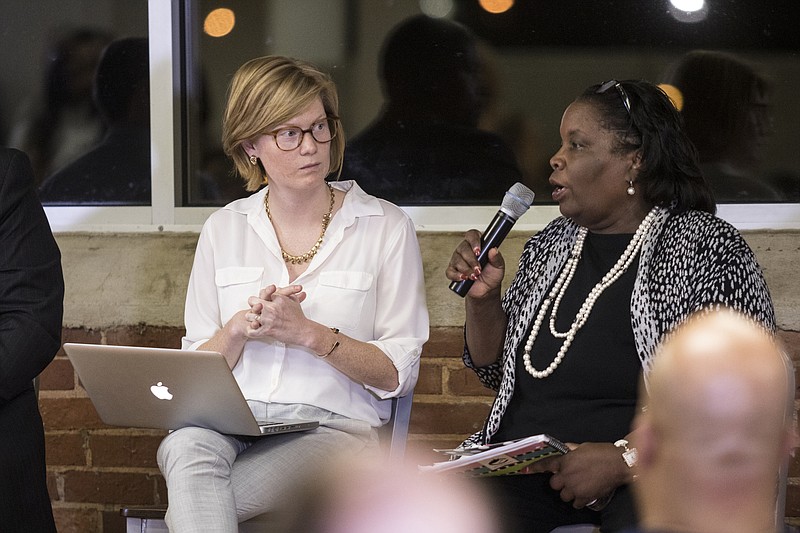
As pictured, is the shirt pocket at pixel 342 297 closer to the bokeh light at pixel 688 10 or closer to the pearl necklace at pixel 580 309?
the pearl necklace at pixel 580 309

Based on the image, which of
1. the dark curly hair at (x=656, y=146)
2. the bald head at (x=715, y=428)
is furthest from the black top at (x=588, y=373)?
the bald head at (x=715, y=428)

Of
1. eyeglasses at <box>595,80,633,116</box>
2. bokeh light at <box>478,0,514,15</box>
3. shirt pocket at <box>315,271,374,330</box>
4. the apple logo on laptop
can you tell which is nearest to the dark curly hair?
eyeglasses at <box>595,80,633,116</box>

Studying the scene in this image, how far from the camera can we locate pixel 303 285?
2.53 m

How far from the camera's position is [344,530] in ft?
5.84

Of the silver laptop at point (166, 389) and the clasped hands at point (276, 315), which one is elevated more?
the clasped hands at point (276, 315)

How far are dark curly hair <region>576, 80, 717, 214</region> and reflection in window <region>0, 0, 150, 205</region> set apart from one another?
1.69m

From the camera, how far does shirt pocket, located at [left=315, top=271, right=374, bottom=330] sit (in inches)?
98.3

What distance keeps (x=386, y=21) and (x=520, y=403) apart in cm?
146

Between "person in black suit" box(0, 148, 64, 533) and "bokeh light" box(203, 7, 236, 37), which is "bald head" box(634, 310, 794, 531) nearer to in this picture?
"person in black suit" box(0, 148, 64, 533)

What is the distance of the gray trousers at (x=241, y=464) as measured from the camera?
2098 mm

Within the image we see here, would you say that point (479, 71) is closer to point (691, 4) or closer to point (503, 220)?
point (691, 4)

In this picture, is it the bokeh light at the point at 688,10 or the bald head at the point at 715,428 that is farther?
the bokeh light at the point at 688,10

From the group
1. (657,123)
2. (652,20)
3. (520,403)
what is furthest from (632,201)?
(652,20)

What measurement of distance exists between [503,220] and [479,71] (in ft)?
3.79
